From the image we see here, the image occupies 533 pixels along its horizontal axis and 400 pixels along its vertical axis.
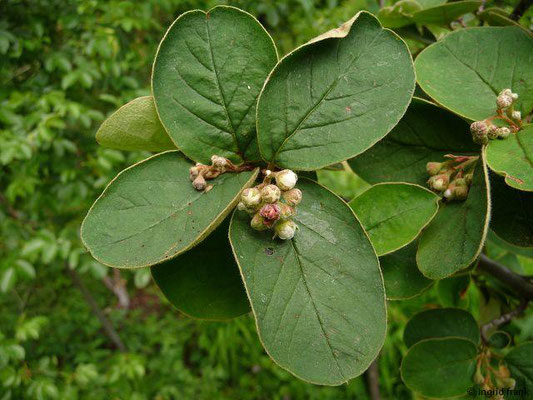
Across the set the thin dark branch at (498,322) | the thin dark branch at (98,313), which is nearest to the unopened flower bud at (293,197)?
the thin dark branch at (498,322)

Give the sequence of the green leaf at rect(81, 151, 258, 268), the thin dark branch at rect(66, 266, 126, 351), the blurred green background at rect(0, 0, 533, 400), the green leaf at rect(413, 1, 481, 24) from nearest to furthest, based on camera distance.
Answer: the green leaf at rect(81, 151, 258, 268), the green leaf at rect(413, 1, 481, 24), the blurred green background at rect(0, 0, 533, 400), the thin dark branch at rect(66, 266, 126, 351)

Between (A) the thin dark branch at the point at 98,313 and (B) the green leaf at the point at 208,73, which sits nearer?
(B) the green leaf at the point at 208,73

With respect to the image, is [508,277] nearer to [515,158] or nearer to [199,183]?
[515,158]

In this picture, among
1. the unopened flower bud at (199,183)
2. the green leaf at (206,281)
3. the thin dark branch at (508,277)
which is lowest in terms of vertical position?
the thin dark branch at (508,277)

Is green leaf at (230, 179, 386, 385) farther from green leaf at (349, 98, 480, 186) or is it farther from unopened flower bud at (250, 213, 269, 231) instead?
green leaf at (349, 98, 480, 186)

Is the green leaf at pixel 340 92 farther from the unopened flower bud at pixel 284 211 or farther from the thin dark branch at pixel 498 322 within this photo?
the thin dark branch at pixel 498 322

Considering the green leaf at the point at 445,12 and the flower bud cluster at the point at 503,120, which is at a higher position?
the green leaf at the point at 445,12

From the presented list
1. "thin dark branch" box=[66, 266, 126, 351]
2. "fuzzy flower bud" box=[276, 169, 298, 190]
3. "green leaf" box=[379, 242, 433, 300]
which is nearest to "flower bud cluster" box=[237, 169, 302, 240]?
"fuzzy flower bud" box=[276, 169, 298, 190]
